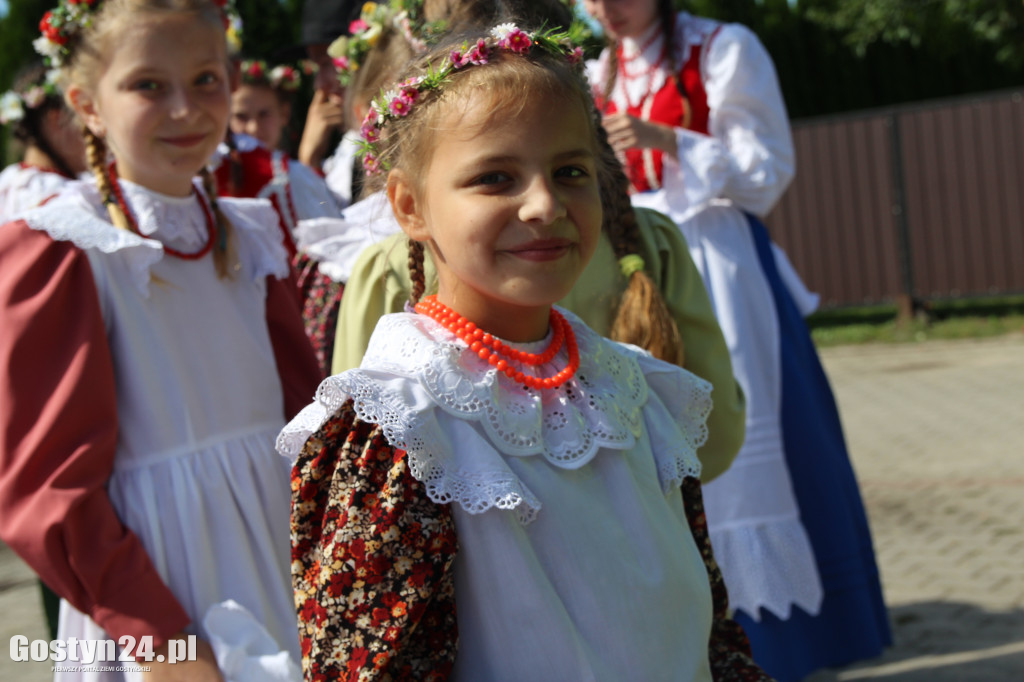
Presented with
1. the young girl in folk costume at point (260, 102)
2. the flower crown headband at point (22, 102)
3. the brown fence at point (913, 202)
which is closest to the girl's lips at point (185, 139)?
the young girl in folk costume at point (260, 102)

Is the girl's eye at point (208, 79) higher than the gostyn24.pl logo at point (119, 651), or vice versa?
the girl's eye at point (208, 79)

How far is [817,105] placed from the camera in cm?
1559

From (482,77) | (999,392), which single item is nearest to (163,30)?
(482,77)

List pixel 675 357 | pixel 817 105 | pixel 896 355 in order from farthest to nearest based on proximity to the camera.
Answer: pixel 817 105
pixel 896 355
pixel 675 357

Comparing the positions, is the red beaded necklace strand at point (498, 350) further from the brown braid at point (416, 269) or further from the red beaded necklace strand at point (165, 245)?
the red beaded necklace strand at point (165, 245)

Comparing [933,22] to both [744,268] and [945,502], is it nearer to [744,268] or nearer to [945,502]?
[945,502]

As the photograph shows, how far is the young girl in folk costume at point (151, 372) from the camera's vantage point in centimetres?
182

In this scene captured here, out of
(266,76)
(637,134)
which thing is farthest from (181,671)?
(266,76)

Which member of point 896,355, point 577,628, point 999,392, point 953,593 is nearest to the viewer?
point 577,628

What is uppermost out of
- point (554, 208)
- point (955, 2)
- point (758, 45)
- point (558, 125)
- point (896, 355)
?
point (955, 2)

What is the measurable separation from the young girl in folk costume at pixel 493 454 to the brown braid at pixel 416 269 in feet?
0.42

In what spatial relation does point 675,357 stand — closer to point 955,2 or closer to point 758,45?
point 758,45

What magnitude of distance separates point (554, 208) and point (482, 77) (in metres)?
0.22

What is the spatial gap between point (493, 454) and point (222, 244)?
1.14 meters
